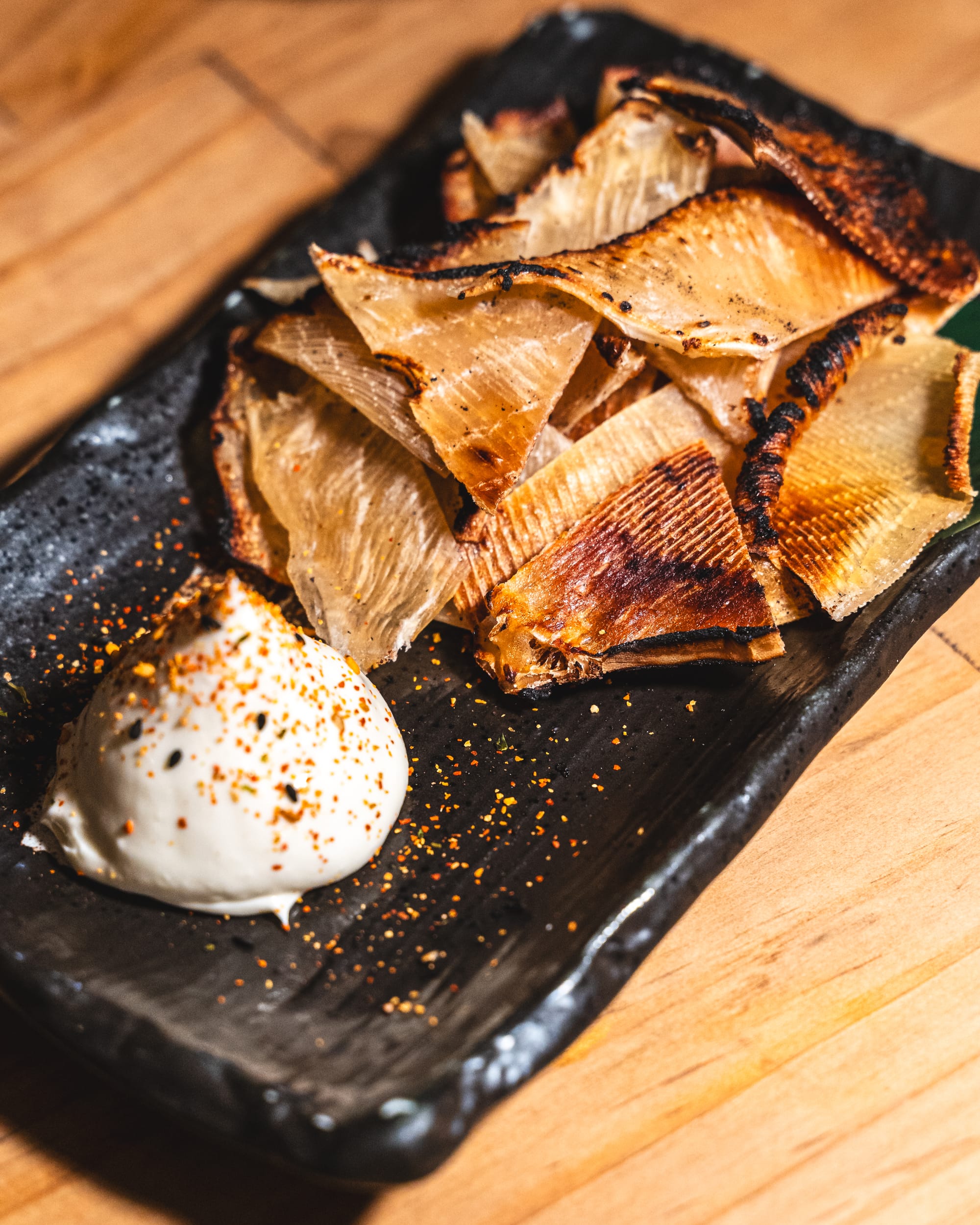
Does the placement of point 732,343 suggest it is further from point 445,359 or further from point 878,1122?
point 878,1122

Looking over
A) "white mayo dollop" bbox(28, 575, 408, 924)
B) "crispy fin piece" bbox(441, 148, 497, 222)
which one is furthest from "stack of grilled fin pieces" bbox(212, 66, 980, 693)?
"white mayo dollop" bbox(28, 575, 408, 924)

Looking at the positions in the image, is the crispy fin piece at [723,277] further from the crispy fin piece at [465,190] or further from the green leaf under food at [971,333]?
the crispy fin piece at [465,190]

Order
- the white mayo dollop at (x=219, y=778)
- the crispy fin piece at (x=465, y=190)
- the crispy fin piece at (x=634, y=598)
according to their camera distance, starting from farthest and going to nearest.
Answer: the crispy fin piece at (x=465, y=190) → the crispy fin piece at (x=634, y=598) → the white mayo dollop at (x=219, y=778)

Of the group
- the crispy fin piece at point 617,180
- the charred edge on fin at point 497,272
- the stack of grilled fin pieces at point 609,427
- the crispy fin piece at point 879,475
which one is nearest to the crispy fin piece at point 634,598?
the stack of grilled fin pieces at point 609,427

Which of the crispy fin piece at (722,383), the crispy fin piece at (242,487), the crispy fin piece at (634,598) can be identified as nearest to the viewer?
the crispy fin piece at (634,598)

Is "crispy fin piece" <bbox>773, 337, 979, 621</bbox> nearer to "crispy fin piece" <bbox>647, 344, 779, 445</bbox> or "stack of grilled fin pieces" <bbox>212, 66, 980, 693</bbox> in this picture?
"stack of grilled fin pieces" <bbox>212, 66, 980, 693</bbox>

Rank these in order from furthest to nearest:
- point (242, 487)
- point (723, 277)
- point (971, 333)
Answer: point (971, 333) → point (242, 487) → point (723, 277)

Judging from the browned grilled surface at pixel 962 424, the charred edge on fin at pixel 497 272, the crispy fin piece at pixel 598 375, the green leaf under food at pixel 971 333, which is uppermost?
the charred edge on fin at pixel 497 272

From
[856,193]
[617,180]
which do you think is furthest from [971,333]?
[617,180]

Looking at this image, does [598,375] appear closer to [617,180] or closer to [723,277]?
[723,277]
